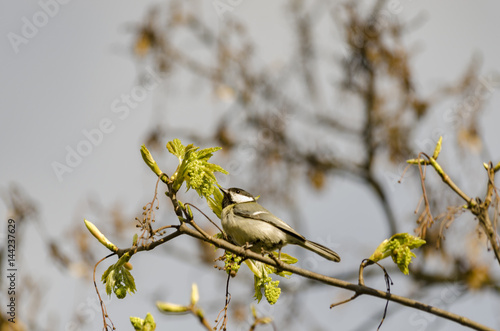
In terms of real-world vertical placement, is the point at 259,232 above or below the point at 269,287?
above

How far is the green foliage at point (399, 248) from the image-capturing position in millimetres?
2439

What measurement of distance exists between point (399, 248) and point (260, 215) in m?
1.05

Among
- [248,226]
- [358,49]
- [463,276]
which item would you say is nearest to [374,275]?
[463,276]

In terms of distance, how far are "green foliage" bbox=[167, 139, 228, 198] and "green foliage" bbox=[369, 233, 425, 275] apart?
81 cm

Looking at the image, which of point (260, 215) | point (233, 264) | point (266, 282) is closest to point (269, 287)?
point (266, 282)

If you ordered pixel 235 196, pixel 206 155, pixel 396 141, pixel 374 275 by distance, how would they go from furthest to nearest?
pixel 374 275
pixel 396 141
pixel 235 196
pixel 206 155

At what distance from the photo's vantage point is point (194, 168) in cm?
245

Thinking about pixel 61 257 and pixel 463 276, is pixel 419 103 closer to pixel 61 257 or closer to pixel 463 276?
pixel 463 276

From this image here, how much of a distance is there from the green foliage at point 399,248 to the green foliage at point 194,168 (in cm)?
81

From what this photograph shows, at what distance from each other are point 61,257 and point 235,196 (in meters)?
2.59

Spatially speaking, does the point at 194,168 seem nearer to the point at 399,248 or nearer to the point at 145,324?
the point at 145,324

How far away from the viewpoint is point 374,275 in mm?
9977

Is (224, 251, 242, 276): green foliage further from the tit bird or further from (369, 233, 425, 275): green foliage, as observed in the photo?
(369, 233, 425, 275): green foliage

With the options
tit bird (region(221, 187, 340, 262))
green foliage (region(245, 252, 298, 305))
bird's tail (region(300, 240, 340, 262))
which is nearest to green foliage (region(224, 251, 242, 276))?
green foliage (region(245, 252, 298, 305))
